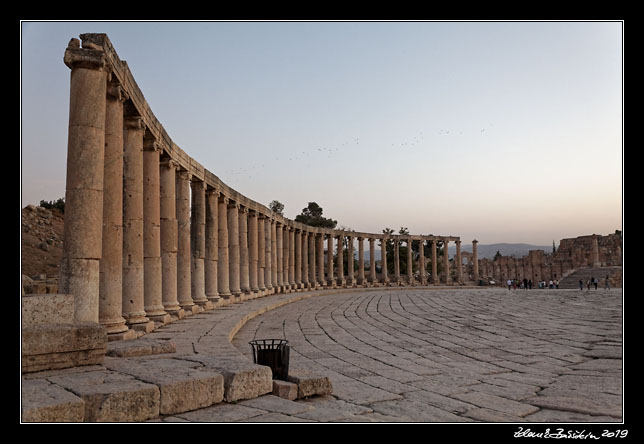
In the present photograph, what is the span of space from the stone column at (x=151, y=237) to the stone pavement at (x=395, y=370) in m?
0.75

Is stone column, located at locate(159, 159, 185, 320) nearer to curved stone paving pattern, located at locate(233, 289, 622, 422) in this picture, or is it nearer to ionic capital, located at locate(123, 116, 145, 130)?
curved stone paving pattern, located at locate(233, 289, 622, 422)

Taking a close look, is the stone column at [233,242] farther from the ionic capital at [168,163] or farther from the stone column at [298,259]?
the stone column at [298,259]

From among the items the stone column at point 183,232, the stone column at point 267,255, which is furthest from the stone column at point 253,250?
the stone column at point 183,232

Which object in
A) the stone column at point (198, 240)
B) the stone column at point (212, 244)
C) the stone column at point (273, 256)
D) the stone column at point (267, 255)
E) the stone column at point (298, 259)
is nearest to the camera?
the stone column at point (198, 240)

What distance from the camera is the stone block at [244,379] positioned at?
5.43m

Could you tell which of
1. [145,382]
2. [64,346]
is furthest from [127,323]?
[145,382]

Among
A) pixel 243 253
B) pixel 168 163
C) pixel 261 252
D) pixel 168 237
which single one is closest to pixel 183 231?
pixel 168 237

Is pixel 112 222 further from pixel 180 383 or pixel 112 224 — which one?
pixel 180 383

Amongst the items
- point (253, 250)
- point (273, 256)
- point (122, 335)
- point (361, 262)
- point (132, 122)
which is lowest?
point (361, 262)

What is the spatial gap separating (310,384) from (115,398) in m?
2.18

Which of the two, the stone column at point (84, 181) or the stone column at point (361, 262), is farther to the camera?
the stone column at point (361, 262)

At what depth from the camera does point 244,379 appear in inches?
218

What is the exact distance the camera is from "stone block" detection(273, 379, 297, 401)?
5699 millimetres

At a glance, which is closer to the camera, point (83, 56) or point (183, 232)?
point (83, 56)
